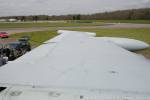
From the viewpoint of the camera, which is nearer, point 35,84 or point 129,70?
point 35,84

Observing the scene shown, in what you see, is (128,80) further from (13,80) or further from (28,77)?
(13,80)

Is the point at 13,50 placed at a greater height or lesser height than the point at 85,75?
lesser

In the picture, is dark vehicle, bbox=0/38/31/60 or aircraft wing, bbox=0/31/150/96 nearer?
aircraft wing, bbox=0/31/150/96

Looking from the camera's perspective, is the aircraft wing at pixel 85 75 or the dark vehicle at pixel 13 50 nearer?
the aircraft wing at pixel 85 75

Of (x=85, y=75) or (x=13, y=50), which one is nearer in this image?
(x=85, y=75)

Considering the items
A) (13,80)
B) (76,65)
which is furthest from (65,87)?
(76,65)

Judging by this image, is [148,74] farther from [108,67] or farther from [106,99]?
[106,99]

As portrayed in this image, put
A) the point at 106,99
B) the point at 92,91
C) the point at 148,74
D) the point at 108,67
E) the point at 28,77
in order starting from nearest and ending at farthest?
the point at 106,99 → the point at 92,91 → the point at 28,77 → the point at 148,74 → the point at 108,67

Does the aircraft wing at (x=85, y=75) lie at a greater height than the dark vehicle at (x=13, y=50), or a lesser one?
greater

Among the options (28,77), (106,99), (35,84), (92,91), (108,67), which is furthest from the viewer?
(108,67)

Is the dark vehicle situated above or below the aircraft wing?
below

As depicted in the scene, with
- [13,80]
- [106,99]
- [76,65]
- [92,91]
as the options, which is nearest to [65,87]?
[92,91]
